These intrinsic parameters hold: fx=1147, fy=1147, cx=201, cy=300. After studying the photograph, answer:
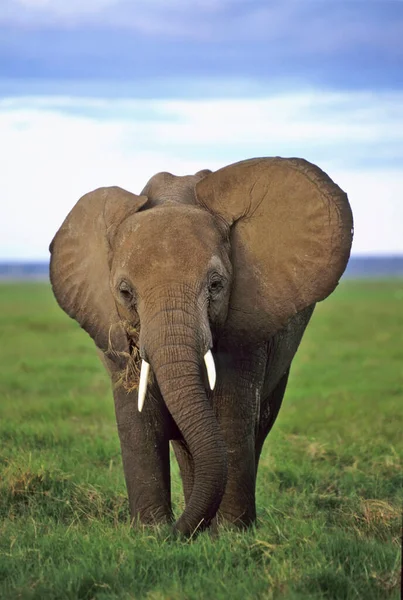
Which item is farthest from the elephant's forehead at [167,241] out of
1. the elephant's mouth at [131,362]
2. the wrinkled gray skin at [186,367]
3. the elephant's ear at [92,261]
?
the elephant's mouth at [131,362]

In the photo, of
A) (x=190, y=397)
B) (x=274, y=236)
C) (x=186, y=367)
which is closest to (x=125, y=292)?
(x=186, y=367)

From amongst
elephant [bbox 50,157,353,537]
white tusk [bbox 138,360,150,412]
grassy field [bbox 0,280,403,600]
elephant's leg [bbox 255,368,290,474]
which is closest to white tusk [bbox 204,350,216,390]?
elephant [bbox 50,157,353,537]

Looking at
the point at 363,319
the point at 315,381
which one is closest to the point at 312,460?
the point at 315,381

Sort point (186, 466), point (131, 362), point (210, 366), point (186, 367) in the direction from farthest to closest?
point (186, 466), point (131, 362), point (210, 366), point (186, 367)

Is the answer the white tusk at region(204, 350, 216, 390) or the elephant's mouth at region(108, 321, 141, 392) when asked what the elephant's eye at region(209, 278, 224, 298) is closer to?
the white tusk at region(204, 350, 216, 390)

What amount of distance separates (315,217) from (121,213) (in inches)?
45.1

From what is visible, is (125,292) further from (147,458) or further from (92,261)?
(147,458)

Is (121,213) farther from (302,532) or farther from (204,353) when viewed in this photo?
(302,532)

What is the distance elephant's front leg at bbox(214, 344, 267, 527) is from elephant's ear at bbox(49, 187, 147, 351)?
27.0 inches

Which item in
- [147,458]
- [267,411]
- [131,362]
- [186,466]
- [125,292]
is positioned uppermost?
[125,292]

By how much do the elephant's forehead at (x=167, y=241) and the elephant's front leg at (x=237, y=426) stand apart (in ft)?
2.62

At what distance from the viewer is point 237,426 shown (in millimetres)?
6895

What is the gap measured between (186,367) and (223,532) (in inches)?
42.6

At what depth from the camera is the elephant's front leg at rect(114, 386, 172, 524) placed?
6.78 meters
